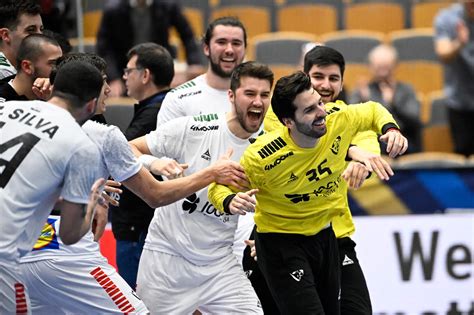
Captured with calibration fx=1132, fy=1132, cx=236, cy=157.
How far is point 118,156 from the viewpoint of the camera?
23.1 feet

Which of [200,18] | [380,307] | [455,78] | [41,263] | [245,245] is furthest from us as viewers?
[200,18]

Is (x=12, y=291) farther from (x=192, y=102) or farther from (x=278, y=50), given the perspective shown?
(x=278, y=50)

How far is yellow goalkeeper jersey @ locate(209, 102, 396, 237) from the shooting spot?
757 centimetres

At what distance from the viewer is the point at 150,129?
919 centimetres

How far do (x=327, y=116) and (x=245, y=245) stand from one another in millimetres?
1616

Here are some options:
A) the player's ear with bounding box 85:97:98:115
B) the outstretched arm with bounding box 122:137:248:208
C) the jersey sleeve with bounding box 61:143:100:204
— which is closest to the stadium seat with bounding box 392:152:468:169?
the outstretched arm with bounding box 122:137:248:208

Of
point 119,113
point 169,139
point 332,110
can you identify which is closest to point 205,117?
point 169,139

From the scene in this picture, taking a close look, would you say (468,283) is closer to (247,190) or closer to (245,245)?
(245,245)

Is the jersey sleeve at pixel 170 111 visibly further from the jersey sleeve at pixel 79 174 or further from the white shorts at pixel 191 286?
the jersey sleeve at pixel 79 174

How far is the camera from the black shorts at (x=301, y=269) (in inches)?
300

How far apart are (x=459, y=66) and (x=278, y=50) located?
2.32 meters

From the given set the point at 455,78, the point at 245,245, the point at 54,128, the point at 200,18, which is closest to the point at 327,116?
the point at 245,245

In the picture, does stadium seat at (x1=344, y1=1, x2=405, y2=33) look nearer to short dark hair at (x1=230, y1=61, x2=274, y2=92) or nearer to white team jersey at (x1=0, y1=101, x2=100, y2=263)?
short dark hair at (x1=230, y1=61, x2=274, y2=92)

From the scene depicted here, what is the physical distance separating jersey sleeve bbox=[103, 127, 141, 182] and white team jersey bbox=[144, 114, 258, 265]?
4.17 feet
